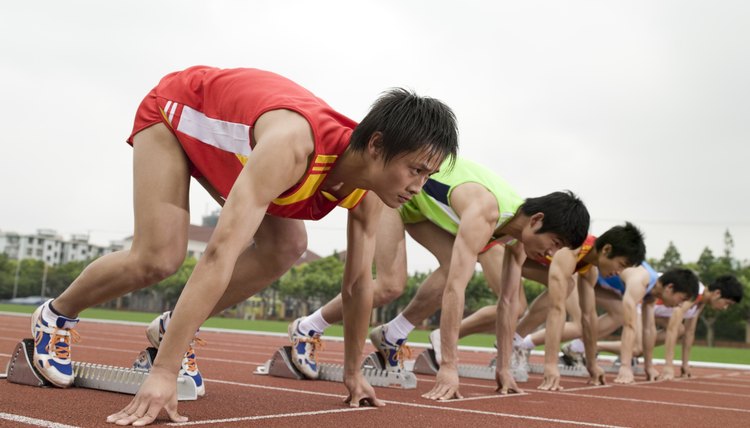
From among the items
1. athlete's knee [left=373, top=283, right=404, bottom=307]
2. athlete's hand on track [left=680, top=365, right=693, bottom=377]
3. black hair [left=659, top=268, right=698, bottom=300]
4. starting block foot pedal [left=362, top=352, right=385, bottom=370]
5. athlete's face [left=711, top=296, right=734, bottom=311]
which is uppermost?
black hair [left=659, top=268, right=698, bottom=300]

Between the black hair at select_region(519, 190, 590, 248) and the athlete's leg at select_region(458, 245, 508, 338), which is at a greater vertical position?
the black hair at select_region(519, 190, 590, 248)

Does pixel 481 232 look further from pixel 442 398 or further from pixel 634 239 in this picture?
pixel 634 239

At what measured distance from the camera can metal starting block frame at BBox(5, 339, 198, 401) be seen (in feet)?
12.4

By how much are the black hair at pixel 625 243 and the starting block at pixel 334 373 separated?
7.38 ft

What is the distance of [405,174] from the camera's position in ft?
10.4

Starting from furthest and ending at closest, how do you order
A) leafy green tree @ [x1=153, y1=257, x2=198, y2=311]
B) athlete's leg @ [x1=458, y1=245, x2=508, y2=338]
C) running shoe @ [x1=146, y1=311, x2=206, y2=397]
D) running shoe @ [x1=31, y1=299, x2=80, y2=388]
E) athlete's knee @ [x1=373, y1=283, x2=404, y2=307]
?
leafy green tree @ [x1=153, y1=257, x2=198, y2=311], athlete's leg @ [x1=458, y1=245, x2=508, y2=338], athlete's knee @ [x1=373, y1=283, x2=404, y2=307], running shoe @ [x1=146, y1=311, x2=206, y2=397], running shoe @ [x1=31, y1=299, x2=80, y2=388]

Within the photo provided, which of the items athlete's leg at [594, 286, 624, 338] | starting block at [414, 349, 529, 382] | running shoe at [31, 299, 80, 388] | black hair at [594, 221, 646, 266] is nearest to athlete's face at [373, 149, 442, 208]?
running shoe at [31, 299, 80, 388]

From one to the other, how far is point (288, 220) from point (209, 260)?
1.28 meters

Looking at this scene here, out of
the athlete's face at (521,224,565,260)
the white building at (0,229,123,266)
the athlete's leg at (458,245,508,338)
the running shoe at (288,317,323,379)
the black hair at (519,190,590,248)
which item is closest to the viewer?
the black hair at (519,190,590,248)

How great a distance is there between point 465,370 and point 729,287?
4.90 m

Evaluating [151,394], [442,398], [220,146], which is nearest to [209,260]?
[151,394]

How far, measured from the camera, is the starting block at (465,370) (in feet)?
22.6

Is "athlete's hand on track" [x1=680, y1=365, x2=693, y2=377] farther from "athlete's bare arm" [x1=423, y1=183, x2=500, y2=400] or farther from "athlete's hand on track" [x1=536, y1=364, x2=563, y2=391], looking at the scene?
"athlete's bare arm" [x1=423, y1=183, x2=500, y2=400]

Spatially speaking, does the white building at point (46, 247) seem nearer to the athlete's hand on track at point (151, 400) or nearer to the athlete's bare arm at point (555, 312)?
the athlete's bare arm at point (555, 312)
